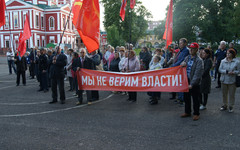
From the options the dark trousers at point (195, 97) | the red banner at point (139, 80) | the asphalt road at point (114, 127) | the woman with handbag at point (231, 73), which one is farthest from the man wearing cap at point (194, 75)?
the woman with handbag at point (231, 73)

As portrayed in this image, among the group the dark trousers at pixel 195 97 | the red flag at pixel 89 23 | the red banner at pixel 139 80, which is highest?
the red flag at pixel 89 23

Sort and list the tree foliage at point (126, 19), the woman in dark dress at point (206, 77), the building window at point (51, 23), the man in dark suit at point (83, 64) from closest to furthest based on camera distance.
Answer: the woman in dark dress at point (206, 77) → the man in dark suit at point (83, 64) → the tree foliage at point (126, 19) → the building window at point (51, 23)

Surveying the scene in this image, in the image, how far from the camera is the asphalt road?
15.9ft

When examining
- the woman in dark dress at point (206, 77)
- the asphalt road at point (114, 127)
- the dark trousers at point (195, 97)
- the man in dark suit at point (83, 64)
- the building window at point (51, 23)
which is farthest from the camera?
the building window at point (51, 23)

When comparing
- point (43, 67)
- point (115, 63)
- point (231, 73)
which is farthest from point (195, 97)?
point (43, 67)

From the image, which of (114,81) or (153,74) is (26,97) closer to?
(114,81)

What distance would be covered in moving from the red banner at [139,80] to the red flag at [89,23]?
1.04m

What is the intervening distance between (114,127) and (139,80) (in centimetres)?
215

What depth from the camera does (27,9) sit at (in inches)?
2254

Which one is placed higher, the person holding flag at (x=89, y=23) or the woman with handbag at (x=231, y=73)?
the person holding flag at (x=89, y=23)

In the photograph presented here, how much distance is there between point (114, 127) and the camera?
5898 mm

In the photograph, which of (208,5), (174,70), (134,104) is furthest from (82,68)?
(208,5)

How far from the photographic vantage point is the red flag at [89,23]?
768cm

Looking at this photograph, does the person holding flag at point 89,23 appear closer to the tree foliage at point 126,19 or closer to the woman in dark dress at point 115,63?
the woman in dark dress at point 115,63
